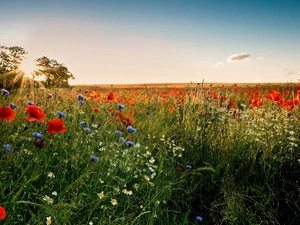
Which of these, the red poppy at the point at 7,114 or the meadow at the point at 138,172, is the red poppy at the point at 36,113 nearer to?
the meadow at the point at 138,172

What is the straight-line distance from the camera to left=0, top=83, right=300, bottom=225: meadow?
2.05m

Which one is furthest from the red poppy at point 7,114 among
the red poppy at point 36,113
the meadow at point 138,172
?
the red poppy at point 36,113

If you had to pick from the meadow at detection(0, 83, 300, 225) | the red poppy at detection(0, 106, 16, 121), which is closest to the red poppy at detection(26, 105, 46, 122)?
the meadow at detection(0, 83, 300, 225)

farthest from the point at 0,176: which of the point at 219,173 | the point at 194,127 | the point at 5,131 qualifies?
the point at 194,127

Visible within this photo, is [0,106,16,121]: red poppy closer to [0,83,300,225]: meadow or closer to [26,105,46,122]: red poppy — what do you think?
[0,83,300,225]: meadow

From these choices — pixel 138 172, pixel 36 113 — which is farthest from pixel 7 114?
pixel 138 172

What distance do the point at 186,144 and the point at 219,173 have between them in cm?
59

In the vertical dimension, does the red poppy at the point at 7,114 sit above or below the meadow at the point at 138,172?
above

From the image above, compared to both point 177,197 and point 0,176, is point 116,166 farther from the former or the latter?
point 0,176

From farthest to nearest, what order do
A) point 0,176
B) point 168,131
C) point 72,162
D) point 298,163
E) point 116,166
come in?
point 168,131
point 298,163
point 116,166
point 72,162
point 0,176

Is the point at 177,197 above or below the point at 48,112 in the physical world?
below

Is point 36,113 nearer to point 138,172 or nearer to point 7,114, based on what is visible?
point 7,114

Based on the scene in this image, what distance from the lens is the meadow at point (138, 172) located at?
2053 millimetres

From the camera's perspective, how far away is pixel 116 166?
266 cm
